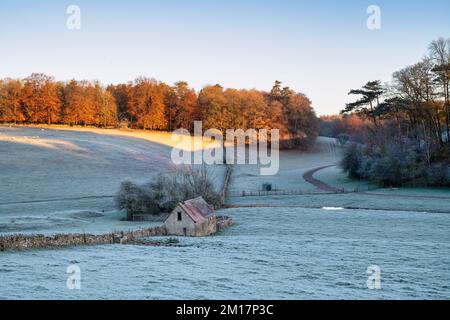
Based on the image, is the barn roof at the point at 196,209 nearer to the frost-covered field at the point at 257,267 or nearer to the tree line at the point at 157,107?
the frost-covered field at the point at 257,267

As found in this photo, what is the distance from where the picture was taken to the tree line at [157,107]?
10894cm

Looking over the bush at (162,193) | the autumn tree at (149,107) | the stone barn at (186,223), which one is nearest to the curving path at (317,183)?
the bush at (162,193)

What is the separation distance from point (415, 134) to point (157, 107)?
68959 millimetres

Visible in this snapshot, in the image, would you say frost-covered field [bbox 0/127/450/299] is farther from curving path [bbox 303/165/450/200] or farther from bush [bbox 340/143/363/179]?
bush [bbox 340/143/363/179]

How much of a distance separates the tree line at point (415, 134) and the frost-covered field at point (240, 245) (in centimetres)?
420

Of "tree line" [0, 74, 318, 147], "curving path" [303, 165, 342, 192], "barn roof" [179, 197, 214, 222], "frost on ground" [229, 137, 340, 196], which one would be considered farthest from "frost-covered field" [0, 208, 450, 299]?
"tree line" [0, 74, 318, 147]

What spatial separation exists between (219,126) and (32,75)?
4962cm

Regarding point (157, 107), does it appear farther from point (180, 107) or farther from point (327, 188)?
point (327, 188)

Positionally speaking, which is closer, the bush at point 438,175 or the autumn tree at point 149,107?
the bush at point 438,175

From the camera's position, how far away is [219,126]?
113m

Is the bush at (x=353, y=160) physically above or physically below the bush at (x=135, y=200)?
above

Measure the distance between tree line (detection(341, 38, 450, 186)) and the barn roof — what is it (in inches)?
1192

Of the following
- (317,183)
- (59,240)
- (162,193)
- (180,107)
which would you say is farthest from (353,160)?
(180,107)
